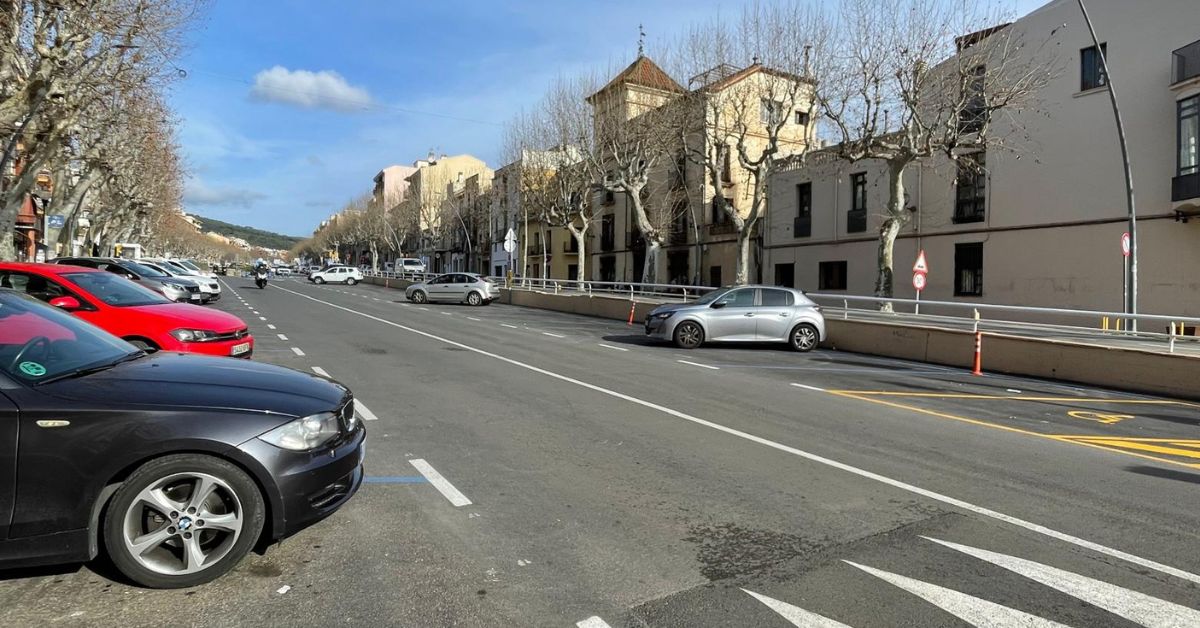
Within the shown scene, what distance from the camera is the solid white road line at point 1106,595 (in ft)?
10.9

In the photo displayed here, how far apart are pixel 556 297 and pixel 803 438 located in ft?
83.9

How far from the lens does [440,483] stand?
525cm

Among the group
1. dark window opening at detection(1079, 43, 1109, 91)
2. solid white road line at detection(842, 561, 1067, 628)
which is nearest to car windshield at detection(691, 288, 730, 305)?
solid white road line at detection(842, 561, 1067, 628)

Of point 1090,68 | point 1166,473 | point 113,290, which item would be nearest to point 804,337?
point 1166,473

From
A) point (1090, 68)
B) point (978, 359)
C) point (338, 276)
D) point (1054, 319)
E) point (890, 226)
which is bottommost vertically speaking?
point (978, 359)

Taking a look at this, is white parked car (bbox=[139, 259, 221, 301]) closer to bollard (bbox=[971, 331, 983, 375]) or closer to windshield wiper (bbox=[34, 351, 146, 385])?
windshield wiper (bbox=[34, 351, 146, 385])

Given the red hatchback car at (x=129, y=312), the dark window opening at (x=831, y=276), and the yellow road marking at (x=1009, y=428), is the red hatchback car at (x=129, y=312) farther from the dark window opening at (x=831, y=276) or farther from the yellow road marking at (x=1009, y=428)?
the dark window opening at (x=831, y=276)

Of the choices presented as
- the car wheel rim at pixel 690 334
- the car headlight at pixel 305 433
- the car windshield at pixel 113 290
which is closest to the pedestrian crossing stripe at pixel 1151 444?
the car headlight at pixel 305 433

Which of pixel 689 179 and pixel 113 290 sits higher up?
pixel 689 179

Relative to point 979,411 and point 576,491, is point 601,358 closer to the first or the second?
point 979,411

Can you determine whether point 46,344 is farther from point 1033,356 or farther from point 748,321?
point 1033,356

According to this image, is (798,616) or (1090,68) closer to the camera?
(798,616)

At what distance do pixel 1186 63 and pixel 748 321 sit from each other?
15825 mm

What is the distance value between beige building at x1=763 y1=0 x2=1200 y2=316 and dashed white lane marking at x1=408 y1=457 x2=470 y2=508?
923 inches
